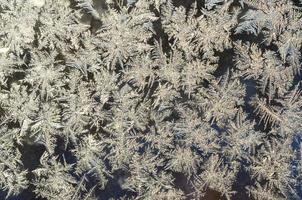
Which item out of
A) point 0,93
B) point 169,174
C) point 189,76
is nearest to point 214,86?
point 189,76

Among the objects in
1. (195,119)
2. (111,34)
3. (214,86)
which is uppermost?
(111,34)

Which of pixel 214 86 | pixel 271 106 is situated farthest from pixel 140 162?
pixel 271 106

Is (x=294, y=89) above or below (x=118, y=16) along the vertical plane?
below

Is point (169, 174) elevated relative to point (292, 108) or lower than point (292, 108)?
lower

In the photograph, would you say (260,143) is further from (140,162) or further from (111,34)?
(111,34)

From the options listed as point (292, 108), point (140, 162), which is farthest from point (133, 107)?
point (292, 108)

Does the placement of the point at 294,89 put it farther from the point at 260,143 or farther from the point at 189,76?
the point at 189,76

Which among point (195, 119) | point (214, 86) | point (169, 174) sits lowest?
point (169, 174)

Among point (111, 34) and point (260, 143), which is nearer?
point (111, 34)
